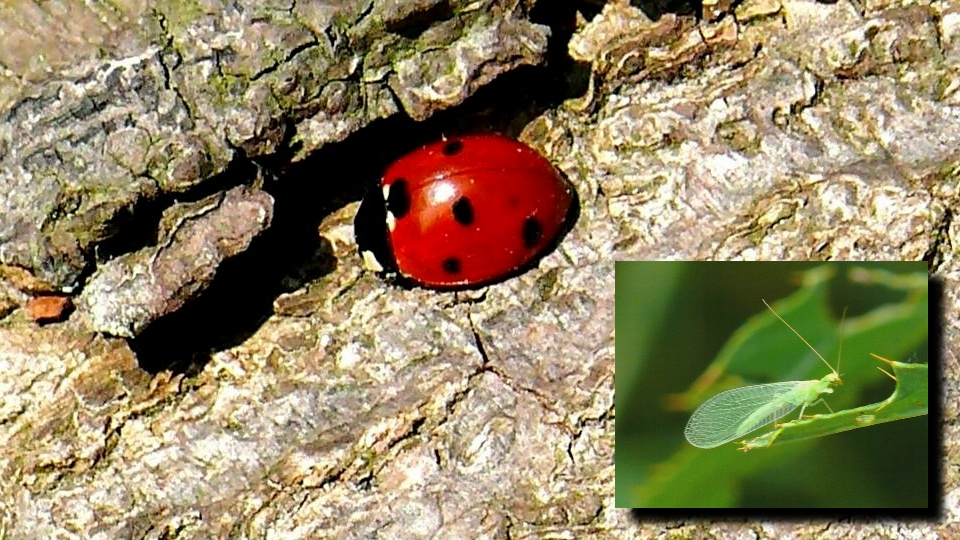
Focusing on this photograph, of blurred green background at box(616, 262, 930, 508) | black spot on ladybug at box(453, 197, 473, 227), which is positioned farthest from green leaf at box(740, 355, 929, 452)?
black spot on ladybug at box(453, 197, 473, 227)

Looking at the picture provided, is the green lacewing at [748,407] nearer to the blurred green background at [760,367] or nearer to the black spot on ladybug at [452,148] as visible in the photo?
the blurred green background at [760,367]

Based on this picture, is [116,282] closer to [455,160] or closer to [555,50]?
[455,160]

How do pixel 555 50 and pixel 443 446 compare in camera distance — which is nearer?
pixel 443 446

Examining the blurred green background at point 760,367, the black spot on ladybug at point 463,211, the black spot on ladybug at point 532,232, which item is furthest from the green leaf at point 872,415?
the black spot on ladybug at point 463,211

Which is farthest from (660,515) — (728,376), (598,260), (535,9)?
(535,9)

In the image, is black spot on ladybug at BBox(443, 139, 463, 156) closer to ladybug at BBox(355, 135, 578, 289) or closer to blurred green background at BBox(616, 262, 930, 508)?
ladybug at BBox(355, 135, 578, 289)
